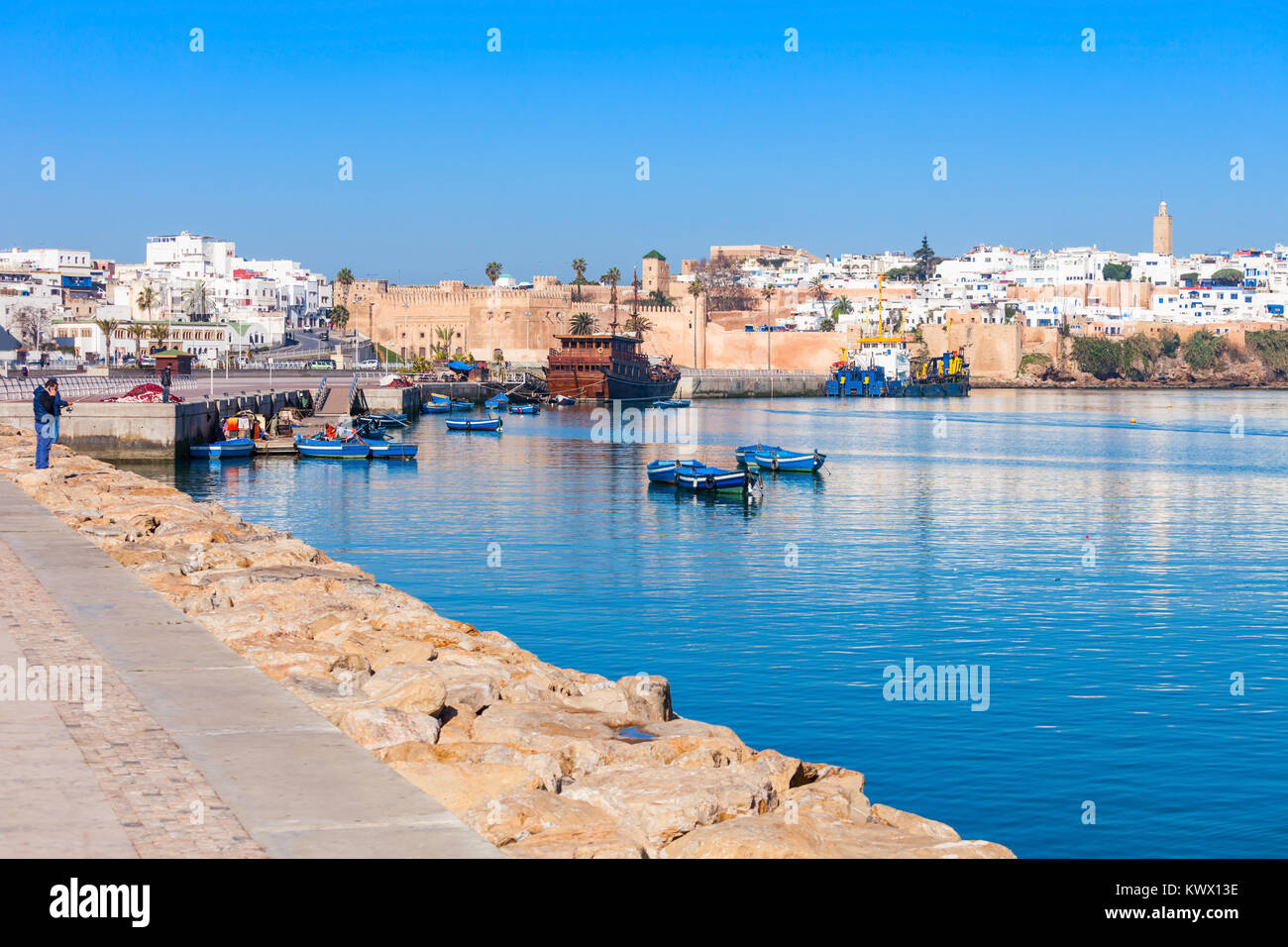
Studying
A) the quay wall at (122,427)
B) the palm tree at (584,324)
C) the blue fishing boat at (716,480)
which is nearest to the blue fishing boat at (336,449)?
the quay wall at (122,427)

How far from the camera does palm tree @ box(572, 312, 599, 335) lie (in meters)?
143

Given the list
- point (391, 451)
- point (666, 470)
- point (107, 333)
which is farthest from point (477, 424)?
point (107, 333)

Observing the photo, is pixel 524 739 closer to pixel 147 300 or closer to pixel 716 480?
pixel 716 480

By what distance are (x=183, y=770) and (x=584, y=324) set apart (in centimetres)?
13716

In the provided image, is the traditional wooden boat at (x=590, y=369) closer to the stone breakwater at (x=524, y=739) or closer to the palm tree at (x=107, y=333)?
the palm tree at (x=107, y=333)

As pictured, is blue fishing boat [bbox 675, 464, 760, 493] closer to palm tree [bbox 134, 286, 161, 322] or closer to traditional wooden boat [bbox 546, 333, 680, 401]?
traditional wooden boat [bbox 546, 333, 680, 401]

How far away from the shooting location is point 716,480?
41.4 meters

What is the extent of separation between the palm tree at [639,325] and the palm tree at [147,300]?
5294 centimetres

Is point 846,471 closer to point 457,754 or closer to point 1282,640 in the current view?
point 1282,640

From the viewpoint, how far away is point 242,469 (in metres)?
45.6

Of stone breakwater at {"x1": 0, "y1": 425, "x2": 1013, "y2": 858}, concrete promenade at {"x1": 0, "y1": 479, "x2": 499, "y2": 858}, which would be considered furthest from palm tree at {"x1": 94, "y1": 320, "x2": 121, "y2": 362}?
concrete promenade at {"x1": 0, "y1": 479, "x2": 499, "y2": 858}

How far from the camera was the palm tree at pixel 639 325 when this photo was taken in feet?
452

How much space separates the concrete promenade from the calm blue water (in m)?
5.91

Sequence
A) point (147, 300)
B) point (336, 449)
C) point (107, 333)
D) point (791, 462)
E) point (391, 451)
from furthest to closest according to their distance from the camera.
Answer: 1. point (147, 300)
2. point (107, 333)
3. point (391, 451)
4. point (336, 449)
5. point (791, 462)
